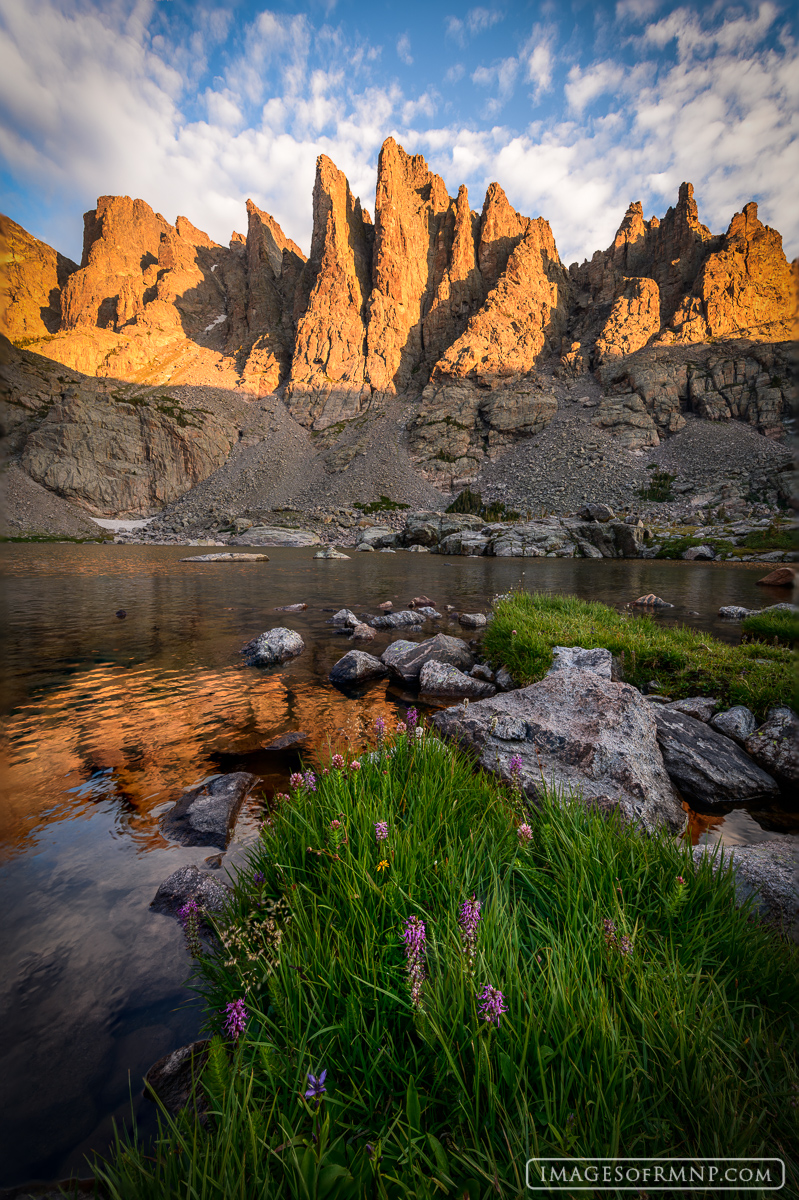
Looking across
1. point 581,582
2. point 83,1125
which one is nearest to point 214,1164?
point 83,1125

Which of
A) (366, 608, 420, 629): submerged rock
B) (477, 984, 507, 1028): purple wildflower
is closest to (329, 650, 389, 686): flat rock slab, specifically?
(366, 608, 420, 629): submerged rock

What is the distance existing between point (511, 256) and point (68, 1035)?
156 m

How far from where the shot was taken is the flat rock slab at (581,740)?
5266mm

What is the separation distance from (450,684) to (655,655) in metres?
4.10

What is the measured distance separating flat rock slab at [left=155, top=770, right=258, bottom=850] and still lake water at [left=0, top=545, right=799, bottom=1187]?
16 centimetres

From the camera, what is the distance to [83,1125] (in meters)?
2.97

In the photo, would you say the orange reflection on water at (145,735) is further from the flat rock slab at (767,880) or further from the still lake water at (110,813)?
the flat rock slab at (767,880)

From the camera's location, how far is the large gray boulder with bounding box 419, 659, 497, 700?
31.5 feet

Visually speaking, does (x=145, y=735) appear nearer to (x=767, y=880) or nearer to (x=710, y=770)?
(x=767, y=880)

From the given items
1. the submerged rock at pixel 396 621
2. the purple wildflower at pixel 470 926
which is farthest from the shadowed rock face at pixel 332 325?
the purple wildflower at pixel 470 926

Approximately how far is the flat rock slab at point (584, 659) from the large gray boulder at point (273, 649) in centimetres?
700

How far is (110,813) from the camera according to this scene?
6074 mm

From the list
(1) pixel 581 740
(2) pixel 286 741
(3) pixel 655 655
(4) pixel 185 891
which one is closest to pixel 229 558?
(2) pixel 286 741

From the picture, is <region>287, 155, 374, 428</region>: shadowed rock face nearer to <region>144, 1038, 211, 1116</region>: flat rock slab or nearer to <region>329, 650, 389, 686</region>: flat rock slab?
<region>329, 650, 389, 686</region>: flat rock slab
